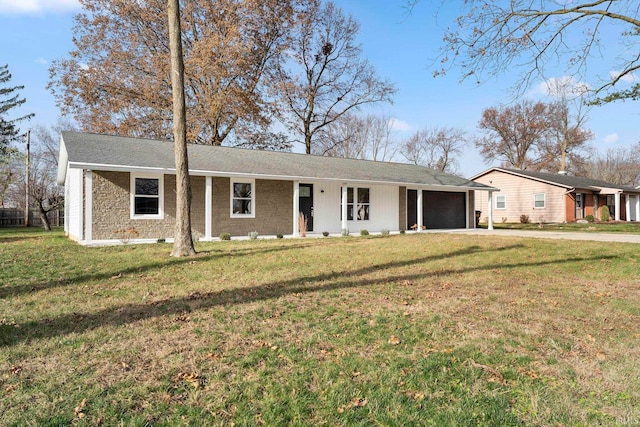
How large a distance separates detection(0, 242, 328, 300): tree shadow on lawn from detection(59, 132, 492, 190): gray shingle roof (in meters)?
4.18

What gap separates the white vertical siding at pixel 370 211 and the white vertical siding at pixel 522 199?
48.4 feet

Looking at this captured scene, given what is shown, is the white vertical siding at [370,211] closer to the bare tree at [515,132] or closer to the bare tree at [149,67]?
the bare tree at [149,67]

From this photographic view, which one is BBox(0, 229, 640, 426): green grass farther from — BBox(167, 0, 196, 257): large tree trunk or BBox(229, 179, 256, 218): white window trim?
BBox(229, 179, 256, 218): white window trim

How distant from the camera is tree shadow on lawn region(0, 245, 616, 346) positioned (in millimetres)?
3963

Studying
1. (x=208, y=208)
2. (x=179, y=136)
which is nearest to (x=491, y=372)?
(x=179, y=136)

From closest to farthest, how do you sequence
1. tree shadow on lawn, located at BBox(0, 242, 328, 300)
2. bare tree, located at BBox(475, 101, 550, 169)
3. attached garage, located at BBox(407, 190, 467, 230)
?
1. tree shadow on lawn, located at BBox(0, 242, 328, 300)
2. attached garage, located at BBox(407, 190, 467, 230)
3. bare tree, located at BBox(475, 101, 550, 169)

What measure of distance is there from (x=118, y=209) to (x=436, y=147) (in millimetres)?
38619

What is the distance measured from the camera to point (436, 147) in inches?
1743

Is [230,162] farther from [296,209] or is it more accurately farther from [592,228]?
[592,228]

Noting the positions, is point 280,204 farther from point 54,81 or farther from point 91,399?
point 54,81

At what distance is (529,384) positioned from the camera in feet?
9.34

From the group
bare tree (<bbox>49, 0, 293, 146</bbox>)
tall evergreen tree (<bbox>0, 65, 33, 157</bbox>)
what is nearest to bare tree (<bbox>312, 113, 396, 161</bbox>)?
bare tree (<bbox>49, 0, 293, 146</bbox>)

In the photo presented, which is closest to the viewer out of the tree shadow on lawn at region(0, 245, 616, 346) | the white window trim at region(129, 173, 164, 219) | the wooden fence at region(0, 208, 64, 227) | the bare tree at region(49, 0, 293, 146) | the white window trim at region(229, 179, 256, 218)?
the tree shadow on lawn at region(0, 245, 616, 346)

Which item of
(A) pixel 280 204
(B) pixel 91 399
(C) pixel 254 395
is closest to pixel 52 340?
(B) pixel 91 399
